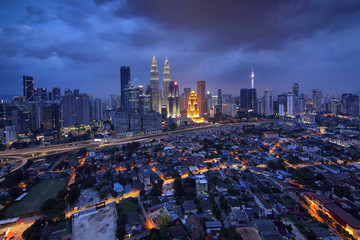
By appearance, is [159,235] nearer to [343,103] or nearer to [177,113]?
[177,113]

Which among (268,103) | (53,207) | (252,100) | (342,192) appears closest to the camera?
(53,207)

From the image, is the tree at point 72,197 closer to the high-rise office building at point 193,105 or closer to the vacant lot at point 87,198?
the vacant lot at point 87,198

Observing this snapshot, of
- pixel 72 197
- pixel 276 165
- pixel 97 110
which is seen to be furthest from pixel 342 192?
pixel 97 110

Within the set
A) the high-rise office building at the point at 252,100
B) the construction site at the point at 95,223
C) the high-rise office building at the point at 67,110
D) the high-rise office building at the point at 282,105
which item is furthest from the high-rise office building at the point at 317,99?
the construction site at the point at 95,223

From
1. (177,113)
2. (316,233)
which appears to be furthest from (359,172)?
(177,113)

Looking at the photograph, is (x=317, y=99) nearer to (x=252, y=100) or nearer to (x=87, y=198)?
(x=252, y=100)

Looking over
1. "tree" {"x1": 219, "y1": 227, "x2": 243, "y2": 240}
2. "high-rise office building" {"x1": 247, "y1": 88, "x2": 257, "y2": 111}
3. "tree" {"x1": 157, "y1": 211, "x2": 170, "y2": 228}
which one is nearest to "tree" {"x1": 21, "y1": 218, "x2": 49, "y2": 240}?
"tree" {"x1": 157, "y1": 211, "x2": 170, "y2": 228}
